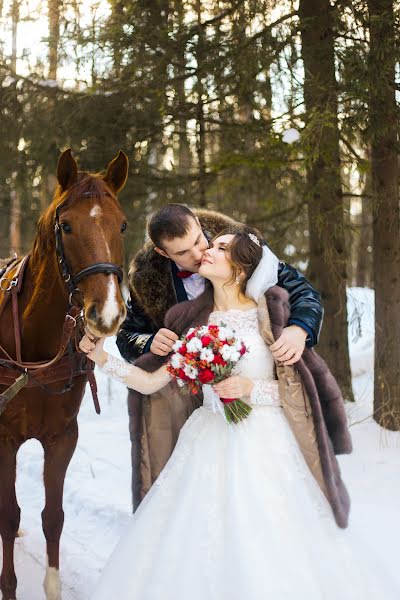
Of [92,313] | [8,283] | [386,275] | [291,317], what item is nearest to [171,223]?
[92,313]

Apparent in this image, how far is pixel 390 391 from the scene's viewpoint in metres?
6.21

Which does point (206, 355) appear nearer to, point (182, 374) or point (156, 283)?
point (182, 374)

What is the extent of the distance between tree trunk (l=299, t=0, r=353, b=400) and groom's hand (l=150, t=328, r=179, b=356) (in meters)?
2.49

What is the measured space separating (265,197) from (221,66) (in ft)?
8.44

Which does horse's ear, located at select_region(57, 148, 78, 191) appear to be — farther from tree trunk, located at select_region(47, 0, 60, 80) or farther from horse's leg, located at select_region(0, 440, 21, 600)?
tree trunk, located at select_region(47, 0, 60, 80)

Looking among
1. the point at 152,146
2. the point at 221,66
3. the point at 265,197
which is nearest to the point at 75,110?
the point at 152,146

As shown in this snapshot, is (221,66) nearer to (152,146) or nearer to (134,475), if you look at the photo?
(152,146)

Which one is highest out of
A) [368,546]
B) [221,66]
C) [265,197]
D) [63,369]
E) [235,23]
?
[235,23]

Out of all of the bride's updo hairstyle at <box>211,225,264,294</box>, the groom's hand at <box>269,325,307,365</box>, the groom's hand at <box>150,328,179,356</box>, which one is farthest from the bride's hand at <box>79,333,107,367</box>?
the groom's hand at <box>269,325,307,365</box>

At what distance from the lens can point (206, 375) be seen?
2723mm

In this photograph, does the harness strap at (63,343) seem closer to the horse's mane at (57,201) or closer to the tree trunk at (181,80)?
the horse's mane at (57,201)

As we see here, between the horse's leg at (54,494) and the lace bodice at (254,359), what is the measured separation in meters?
1.24

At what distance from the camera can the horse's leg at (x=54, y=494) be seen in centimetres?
363

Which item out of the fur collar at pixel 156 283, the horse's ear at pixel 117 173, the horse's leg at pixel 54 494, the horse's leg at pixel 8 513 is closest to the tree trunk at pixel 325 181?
the fur collar at pixel 156 283
